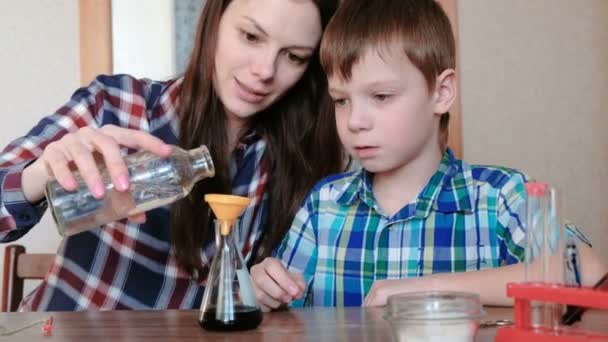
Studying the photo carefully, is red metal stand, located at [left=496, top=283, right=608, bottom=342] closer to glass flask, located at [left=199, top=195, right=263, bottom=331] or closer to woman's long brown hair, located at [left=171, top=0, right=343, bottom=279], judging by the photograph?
glass flask, located at [left=199, top=195, right=263, bottom=331]

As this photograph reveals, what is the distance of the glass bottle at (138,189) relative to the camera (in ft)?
2.94

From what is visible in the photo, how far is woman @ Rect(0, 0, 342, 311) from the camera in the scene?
52.2 inches

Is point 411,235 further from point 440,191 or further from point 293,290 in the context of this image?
point 293,290

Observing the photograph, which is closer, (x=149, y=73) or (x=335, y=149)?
(x=335, y=149)

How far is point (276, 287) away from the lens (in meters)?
1.00

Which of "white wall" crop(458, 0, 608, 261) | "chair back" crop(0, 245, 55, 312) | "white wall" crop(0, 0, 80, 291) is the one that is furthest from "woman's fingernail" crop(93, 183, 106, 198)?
"white wall" crop(458, 0, 608, 261)

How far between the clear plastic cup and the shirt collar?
61 cm

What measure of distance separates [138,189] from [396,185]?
54 cm

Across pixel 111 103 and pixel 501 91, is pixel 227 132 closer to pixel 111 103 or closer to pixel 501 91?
pixel 111 103

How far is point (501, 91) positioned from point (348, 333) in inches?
58.6

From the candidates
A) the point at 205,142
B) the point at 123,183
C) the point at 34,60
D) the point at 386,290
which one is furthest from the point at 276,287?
the point at 34,60

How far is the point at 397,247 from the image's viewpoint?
123cm

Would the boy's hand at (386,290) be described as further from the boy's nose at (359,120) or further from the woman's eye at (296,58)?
the woman's eye at (296,58)

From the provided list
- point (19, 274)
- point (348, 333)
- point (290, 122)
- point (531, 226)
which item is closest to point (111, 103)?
point (290, 122)
